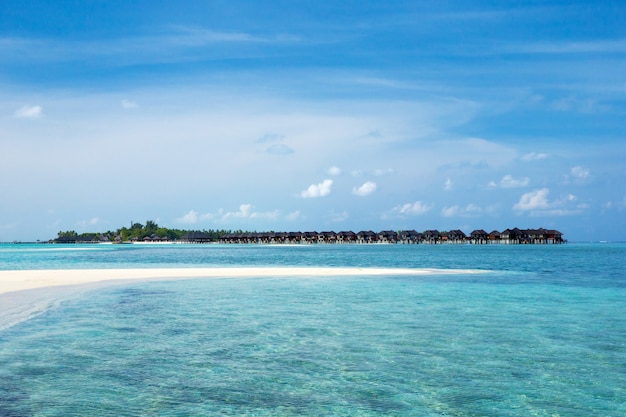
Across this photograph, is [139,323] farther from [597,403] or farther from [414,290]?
[414,290]

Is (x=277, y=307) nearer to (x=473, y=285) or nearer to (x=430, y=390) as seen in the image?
(x=430, y=390)

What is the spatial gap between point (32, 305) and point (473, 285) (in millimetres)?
23722

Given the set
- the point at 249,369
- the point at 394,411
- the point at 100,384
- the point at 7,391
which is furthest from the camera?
the point at 249,369

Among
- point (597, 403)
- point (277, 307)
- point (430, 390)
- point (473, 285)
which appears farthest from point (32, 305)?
point (473, 285)

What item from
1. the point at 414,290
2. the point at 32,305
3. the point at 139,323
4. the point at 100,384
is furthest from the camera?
the point at 414,290

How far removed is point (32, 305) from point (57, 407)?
1362 centimetres

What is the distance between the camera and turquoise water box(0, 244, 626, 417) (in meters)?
9.33

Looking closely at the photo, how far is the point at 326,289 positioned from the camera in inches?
1168

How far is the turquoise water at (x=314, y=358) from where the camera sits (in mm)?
9328

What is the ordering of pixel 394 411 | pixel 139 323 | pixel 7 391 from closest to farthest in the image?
pixel 394 411
pixel 7 391
pixel 139 323

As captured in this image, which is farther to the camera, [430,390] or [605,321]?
[605,321]

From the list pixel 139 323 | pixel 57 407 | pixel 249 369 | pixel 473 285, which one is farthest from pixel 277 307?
pixel 473 285

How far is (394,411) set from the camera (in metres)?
8.96

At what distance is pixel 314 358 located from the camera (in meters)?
12.7
